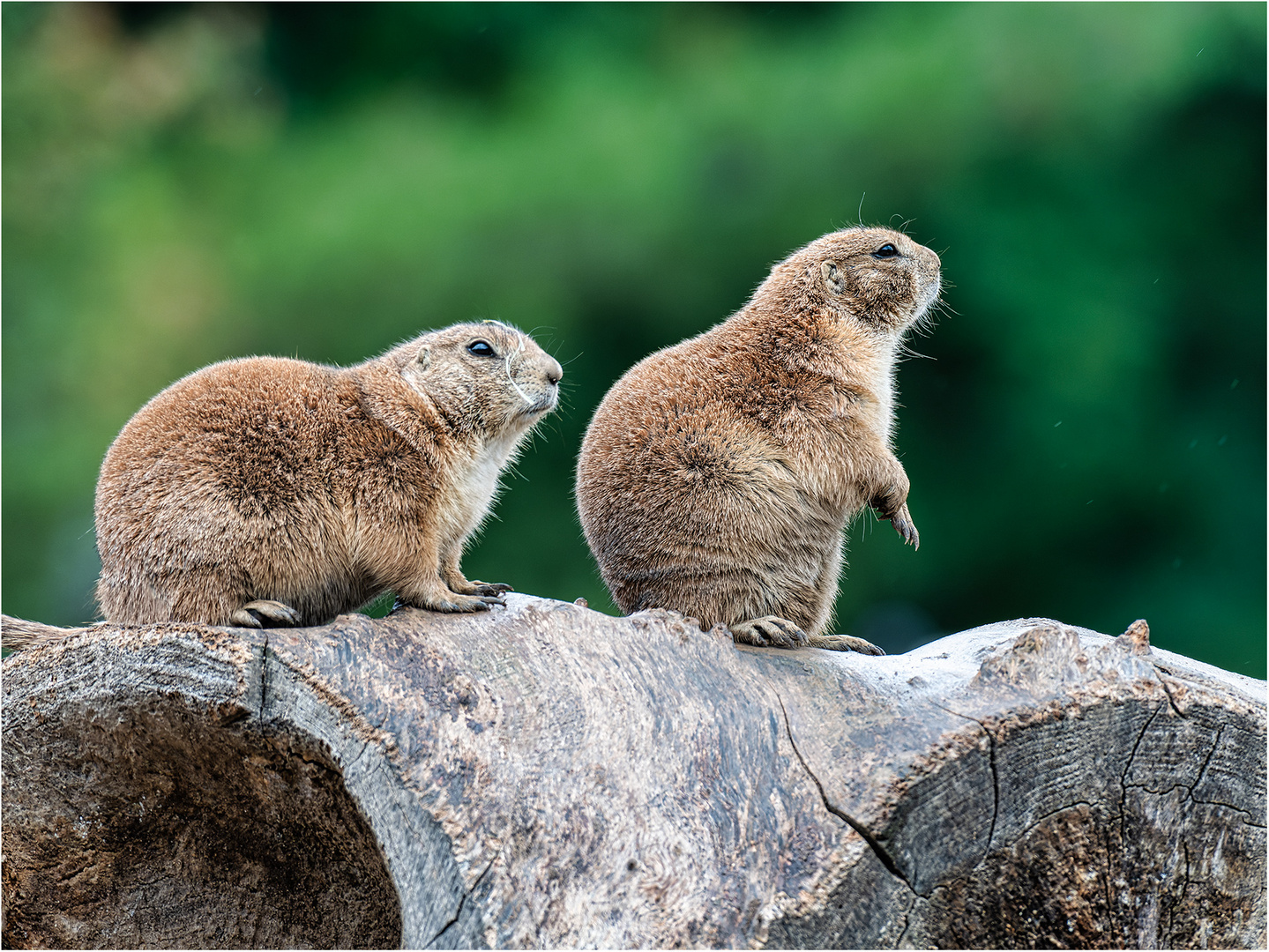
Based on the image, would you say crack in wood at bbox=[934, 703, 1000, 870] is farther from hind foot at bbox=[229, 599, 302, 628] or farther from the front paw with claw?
hind foot at bbox=[229, 599, 302, 628]

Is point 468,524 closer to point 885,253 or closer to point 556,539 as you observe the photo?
point 885,253

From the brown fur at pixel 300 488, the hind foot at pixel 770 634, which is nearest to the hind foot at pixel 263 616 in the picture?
the brown fur at pixel 300 488

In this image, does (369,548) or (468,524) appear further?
(468,524)

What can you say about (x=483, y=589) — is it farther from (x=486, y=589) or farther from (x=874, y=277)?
(x=874, y=277)

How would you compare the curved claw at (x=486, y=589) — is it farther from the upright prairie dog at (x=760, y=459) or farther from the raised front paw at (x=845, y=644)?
the raised front paw at (x=845, y=644)

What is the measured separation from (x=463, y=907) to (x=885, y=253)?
2599 mm

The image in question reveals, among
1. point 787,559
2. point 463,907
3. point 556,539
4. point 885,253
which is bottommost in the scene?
point 556,539

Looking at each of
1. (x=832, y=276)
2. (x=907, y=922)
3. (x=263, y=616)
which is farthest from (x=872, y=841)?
(x=832, y=276)

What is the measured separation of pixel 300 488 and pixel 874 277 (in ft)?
6.66

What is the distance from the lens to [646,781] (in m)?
2.80

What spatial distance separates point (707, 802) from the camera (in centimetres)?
277

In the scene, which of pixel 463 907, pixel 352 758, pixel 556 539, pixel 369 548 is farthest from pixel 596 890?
pixel 556 539

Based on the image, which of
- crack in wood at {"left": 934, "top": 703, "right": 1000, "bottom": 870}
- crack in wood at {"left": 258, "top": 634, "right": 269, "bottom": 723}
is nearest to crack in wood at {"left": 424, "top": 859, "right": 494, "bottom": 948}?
crack in wood at {"left": 258, "top": 634, "right": 269, "bottom": 723}

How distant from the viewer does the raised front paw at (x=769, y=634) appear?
11.6 ft
